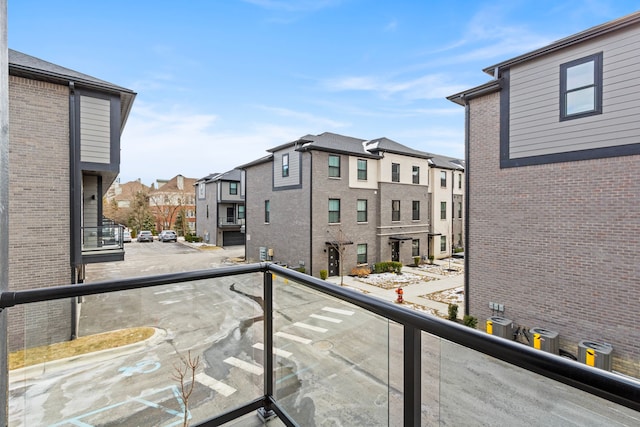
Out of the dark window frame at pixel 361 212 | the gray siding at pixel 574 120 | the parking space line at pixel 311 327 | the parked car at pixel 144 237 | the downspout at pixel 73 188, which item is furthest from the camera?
the parked car at pixel 144 237

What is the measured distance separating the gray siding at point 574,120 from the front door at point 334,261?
9919 mm

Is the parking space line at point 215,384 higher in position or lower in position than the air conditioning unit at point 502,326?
higher

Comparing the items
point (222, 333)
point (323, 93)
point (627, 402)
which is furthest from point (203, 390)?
point (323, 93)

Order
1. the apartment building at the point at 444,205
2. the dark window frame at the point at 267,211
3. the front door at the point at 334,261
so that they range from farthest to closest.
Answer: the apartment building at the point at 444,205
the dark window frame at the point at 267,211
the front door at the point at 334,261

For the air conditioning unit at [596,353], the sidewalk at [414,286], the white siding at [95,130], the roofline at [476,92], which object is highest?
the roofline at [476,92]

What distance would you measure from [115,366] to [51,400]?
14.1 inches

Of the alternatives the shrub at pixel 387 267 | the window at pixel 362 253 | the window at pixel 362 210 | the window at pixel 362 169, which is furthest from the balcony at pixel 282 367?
the window at pixel 362 169

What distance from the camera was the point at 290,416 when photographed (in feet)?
6.34

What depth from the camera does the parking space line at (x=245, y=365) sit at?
2.21 m

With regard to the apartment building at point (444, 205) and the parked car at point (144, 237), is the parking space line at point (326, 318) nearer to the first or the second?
the apartment building at point (444, 205)

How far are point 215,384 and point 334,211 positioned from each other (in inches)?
571

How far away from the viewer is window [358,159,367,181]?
17688mm

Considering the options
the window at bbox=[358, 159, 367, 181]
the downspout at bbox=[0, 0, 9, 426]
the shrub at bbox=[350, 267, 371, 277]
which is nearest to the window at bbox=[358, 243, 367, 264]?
the shrub at bbox=[350, 267, 371, 277]

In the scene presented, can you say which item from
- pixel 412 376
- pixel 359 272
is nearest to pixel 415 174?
pixel 359 272
